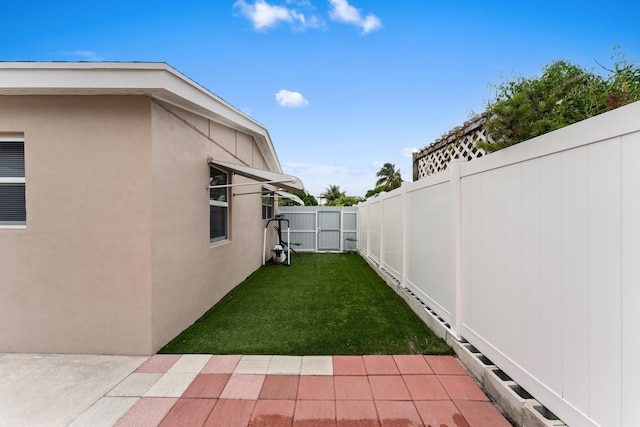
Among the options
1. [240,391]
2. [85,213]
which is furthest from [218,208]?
[240,391]

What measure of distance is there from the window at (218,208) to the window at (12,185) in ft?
9.02

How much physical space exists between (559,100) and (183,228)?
5.32m

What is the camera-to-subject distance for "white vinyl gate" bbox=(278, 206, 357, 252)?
1520 centimetres

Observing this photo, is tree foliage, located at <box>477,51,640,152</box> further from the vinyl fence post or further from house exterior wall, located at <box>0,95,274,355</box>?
house exterior wall, located at <box>0,95,274,355</box>

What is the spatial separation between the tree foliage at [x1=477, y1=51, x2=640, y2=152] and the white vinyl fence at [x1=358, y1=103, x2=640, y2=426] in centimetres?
26

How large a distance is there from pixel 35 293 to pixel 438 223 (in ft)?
18.9

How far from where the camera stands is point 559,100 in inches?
133

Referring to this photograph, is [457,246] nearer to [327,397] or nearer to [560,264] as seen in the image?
[560,264]

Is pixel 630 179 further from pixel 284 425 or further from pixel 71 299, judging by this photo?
pixel 71 299

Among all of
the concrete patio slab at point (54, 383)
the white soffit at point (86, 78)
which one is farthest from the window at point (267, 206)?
the concrete patio slab at point (54, 383)

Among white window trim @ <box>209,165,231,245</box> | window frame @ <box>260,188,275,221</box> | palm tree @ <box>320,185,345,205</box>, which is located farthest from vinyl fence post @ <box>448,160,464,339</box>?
palm tree @ <box>320,185,345,205</box>

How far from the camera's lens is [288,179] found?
593 cm

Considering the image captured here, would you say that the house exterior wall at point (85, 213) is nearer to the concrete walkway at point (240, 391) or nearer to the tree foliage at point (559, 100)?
the concrete walkway at point (240, 391)

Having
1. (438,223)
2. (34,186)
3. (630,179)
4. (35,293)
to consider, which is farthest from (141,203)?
(630,179)
